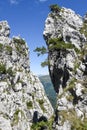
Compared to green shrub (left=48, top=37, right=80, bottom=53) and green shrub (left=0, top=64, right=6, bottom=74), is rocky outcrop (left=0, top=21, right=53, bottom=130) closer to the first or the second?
green shrub (left=0, top=64, right=6, bottom=74)

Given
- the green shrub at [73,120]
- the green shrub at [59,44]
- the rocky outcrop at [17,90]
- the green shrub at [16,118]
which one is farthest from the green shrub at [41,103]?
the green shrub at [73,120]

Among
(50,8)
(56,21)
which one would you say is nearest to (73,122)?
(56,21)

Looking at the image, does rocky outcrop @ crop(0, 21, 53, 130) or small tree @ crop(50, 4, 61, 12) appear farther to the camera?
rocky outcrop @ crop(0, 21, 53, 130)

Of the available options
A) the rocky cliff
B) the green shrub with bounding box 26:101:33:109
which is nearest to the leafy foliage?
the rocky cliff

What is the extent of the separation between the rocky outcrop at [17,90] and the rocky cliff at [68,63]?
45.8m

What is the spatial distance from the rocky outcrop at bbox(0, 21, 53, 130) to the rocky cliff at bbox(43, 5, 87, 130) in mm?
45785

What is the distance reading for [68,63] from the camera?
99562 millimetres

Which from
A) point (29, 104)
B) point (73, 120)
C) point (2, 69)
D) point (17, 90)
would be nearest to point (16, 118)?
point (17, 90)

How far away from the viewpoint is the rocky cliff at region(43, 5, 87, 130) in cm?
8747

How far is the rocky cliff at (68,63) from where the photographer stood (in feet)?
287

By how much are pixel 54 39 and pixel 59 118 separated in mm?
34626

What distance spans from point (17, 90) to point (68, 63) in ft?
228

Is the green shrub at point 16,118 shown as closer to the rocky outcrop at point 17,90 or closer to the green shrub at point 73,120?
the rocky outcrop at point 17,90

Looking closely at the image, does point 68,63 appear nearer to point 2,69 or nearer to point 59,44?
point 59,44
